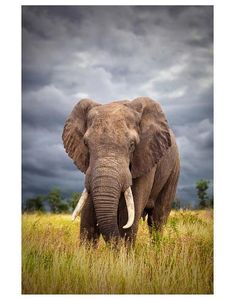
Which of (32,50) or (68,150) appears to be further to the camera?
(68,150)

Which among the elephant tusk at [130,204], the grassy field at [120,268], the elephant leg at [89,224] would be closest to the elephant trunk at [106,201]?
the elephant tusk at [130,204]

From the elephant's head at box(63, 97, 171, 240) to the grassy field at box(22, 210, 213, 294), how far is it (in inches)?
19.0

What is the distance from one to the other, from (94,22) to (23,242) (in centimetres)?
308

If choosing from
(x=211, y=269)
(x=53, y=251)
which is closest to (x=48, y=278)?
(x=53, y=251)

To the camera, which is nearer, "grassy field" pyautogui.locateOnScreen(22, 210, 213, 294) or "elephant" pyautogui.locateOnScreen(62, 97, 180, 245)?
"grassy field" pyautogui.locateOnScreen(22, 210, 213, 294)

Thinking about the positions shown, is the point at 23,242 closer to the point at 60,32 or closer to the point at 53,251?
the point at 53,251

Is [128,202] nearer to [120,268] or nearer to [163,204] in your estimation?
[120,268]

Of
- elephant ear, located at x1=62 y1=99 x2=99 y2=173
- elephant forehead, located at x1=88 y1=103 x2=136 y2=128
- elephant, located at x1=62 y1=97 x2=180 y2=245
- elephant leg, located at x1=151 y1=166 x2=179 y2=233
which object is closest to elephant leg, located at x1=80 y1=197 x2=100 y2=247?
elephant, located at x1=62 y1=97 x2=180 y2=245

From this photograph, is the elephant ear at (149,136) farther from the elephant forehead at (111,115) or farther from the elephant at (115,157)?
the elephant forehead at (111,115)

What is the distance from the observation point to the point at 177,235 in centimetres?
943

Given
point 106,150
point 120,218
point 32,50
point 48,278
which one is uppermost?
point 32,50

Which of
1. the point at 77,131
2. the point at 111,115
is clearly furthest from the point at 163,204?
the point at 111,115

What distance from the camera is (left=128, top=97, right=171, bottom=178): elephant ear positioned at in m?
9.54

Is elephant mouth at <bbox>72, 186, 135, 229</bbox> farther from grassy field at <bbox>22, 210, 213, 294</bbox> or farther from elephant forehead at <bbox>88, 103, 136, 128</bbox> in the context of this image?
elephant forehead at <bbox>88, 103, 136, 128</bbox>
